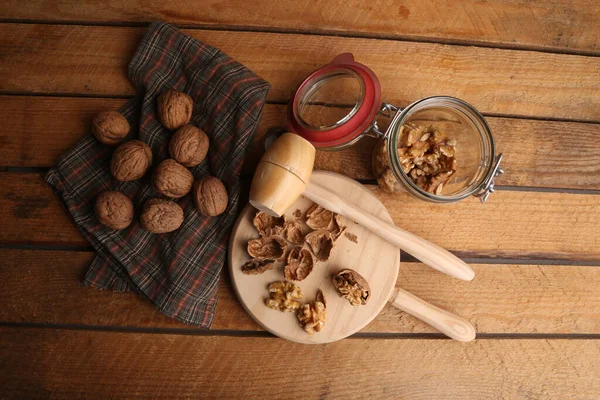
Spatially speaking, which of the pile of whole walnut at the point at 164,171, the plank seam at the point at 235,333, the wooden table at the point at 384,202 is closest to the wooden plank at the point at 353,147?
the wooden table at the point at 384,202

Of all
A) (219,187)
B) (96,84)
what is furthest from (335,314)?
(96,84)

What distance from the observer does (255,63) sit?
1.12 meters

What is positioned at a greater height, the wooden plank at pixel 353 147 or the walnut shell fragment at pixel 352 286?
the wooden plank at pixel 353 147

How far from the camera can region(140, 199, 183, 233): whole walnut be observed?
3.22 feet

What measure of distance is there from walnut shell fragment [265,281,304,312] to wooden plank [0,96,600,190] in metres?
0.26

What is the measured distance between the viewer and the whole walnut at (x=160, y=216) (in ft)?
3.22

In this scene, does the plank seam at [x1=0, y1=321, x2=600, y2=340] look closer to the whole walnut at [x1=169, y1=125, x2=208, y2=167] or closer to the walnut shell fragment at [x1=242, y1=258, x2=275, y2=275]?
the walnut shell fragment at [x1=242, y1=258, x2=275, y2=275]

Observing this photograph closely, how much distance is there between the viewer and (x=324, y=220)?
105 cm

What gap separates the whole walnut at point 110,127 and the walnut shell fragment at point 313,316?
54cm

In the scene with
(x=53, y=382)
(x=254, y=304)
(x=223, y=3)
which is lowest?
(x=53, y=382)

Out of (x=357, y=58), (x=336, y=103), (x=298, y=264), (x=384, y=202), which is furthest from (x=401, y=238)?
(x=357, y=58)

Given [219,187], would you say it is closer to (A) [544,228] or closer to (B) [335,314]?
(B) [335,314]

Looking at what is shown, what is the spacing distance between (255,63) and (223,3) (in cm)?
16

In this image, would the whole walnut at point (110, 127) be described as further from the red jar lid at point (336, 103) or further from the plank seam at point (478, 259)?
the red jar lid at point (336, 103)
